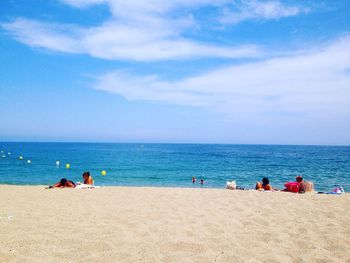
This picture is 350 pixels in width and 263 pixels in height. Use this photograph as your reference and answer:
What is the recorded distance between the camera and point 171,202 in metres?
11.5

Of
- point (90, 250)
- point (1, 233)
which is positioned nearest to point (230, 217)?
point (90, 250)

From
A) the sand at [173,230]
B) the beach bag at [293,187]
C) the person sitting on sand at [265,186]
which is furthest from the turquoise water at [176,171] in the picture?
the sand at [173,230]

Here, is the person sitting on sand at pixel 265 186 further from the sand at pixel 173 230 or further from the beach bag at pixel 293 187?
the sand at pixel 173 230

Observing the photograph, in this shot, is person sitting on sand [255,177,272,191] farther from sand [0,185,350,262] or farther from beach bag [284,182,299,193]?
sand [0,185,350,262]

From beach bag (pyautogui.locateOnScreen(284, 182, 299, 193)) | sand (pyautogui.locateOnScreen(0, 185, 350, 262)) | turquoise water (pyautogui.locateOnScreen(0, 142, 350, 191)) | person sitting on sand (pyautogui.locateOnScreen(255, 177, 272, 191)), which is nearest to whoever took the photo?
sand (pyautogui.locateOnScreen(0, 185, 350, 262))

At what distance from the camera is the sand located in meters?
5.89

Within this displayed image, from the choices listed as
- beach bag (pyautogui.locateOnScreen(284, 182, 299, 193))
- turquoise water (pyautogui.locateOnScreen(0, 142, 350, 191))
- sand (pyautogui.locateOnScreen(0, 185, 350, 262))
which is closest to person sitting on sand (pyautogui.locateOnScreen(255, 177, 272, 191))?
beach bag (pyautogui.locateOnScreen(284, 182, 299, 193))

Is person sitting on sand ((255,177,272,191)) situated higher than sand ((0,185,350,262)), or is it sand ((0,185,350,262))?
sand ((0,185,350,262))

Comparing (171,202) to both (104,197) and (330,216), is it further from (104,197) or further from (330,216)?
(330,216)

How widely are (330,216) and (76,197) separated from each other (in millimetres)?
9354

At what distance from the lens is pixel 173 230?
754 centimetres

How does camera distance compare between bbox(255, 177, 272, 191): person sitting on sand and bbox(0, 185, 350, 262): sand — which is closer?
bbox(0, 185, 350, 262): sand

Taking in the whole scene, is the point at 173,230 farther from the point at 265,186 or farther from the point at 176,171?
the point at 176,171

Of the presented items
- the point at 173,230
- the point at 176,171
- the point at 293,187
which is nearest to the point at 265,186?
the point at 293,187
